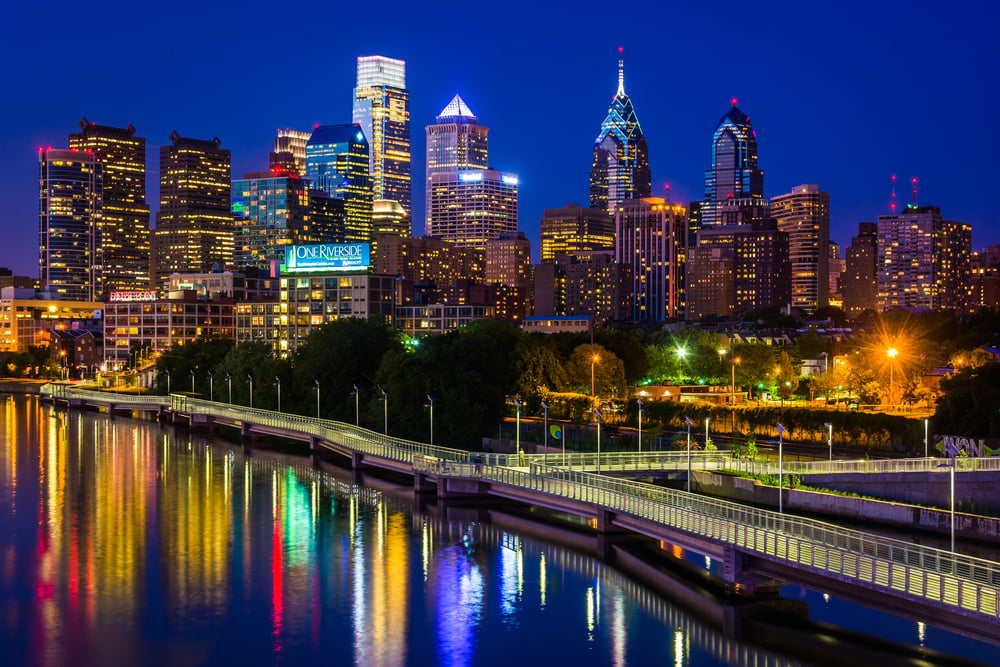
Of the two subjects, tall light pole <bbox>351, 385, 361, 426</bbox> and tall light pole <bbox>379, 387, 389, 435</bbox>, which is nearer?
tall light pole <bbox>379, 387, 389, 435</bbox>

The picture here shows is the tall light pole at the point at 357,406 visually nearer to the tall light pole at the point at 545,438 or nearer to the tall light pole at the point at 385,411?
the tall light pole at the point at 385,411

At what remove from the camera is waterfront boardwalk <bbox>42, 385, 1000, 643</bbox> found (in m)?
36.2

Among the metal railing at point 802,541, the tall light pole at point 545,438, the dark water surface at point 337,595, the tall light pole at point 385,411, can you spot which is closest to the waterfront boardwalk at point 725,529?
the metal railing at point 802,541

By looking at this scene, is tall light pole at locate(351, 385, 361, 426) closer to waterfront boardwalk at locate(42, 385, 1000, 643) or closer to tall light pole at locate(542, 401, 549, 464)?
waterfront boardwalk at locate(42, 385, 1000, 643)

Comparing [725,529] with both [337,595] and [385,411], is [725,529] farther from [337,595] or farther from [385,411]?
[385,411]

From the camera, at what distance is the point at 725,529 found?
45.4 metres

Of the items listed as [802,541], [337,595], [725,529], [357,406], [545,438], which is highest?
[357,406]

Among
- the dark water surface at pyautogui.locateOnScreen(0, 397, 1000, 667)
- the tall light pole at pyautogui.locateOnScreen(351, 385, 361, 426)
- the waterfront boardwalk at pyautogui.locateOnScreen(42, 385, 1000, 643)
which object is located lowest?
the dark water surface at pyautogui.locateOnScreen(0, 397, 1000, 667)

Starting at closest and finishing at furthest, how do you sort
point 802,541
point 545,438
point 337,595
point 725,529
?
point 802,541, point 725,529, point 337,595, point 545,438

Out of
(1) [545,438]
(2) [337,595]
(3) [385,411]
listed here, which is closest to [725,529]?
(2) [337,595]

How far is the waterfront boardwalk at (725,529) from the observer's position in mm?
36156

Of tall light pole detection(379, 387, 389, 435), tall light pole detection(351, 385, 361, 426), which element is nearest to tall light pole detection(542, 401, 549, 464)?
tall light pole detection(379, 387, 389, 435)

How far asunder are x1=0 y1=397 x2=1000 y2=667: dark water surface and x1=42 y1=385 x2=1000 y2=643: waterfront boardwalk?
7.42 feet

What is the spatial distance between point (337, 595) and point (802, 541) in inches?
769
